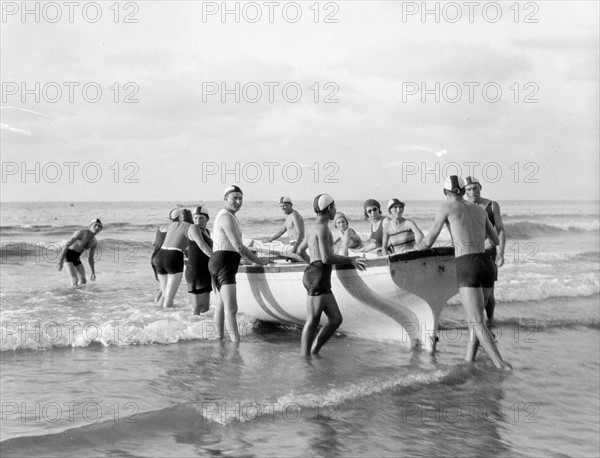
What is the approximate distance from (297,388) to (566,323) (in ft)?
21.5

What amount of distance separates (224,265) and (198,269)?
151 centimetres

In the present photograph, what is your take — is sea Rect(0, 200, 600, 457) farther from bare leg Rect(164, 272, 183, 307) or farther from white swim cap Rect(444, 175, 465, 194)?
white swim cap Rect(444, 175, 465, 194)

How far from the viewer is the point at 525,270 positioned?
20.4 metres

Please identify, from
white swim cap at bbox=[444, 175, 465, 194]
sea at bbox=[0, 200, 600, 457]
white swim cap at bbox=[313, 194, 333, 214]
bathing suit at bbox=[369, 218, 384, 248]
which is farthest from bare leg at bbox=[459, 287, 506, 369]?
bathing suit at bbox=[369, 218, 384, 248]

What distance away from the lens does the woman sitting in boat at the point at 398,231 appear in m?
10.0

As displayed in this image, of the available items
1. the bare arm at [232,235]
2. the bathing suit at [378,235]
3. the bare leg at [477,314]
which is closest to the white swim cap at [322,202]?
the bare arm at [232,235]

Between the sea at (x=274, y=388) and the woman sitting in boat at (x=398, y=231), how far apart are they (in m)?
1.43

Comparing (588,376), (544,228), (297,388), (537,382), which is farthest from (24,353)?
(544,228)

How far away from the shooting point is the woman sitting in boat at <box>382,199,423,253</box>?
10.0 metres

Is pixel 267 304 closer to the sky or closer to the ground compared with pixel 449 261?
closer to the ground

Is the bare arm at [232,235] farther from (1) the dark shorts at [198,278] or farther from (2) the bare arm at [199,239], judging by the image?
(1) the dark shorts at [198,278]

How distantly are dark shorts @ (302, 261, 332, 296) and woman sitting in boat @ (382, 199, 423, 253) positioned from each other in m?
2.29

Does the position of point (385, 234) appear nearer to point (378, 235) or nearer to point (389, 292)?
point (378, 235)

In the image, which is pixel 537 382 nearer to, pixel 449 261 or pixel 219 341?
pixel 449 261
